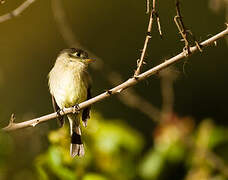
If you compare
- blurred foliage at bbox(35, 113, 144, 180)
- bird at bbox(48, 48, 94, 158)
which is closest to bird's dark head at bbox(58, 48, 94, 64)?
bird at bbox(48, 48, 94, 158)

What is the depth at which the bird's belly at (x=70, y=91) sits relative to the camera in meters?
4.36

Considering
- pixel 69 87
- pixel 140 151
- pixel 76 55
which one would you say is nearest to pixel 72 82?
pixel 69 87

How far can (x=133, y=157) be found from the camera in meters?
3.12

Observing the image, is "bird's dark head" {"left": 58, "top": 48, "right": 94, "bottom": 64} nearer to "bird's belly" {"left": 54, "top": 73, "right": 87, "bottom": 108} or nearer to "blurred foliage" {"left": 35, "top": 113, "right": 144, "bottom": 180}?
"bird's belly" {"left": 54, "top": 73, "right": 87, "bottom": 108}

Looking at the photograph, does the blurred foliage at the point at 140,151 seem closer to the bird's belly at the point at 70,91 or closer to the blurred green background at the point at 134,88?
the blurred green background at the point at 134,88

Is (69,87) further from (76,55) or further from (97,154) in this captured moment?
(97,154)

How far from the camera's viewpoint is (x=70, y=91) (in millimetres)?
4371

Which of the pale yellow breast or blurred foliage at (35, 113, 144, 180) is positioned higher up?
the pale yellow breast

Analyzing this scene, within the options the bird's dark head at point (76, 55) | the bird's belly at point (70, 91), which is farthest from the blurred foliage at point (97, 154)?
the bird's dark head at point (76, 55)

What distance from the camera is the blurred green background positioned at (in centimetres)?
304

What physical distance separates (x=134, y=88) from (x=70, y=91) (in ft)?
9.14

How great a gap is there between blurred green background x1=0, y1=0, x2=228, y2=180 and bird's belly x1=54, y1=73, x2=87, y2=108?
0.30m

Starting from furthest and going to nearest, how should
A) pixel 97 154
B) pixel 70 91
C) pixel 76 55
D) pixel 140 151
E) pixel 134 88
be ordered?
1. pixel 134 88
2. pixel 76 55
3. pixel 70 91
4. pixel 140 151
5. pixel 97 154

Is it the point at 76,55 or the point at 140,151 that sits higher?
the point at 76,55
